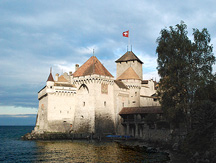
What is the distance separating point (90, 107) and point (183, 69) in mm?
20765

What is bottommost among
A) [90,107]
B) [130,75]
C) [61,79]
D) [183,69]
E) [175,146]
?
[175,146]

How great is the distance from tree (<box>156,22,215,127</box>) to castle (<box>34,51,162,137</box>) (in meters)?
13.1

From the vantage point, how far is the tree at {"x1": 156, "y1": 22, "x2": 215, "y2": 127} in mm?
24688

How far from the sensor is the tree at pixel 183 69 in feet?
81.0

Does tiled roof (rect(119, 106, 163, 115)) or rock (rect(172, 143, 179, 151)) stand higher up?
tiled roof (rect(119, 106, 163, 115))

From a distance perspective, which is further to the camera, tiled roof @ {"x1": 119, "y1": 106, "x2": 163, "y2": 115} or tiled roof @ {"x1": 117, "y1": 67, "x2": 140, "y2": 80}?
tiled roof @ {"x1": 117, "y1": 67, "x2": 140, "y2": 80}

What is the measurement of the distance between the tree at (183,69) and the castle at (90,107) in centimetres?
1308

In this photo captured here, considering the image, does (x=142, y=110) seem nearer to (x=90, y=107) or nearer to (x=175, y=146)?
(x=90, y=107)

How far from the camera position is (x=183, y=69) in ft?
84.7

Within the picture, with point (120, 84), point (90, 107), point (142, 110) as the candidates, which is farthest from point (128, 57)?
point (90, 107)

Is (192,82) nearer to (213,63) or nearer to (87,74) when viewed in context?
(213,63)

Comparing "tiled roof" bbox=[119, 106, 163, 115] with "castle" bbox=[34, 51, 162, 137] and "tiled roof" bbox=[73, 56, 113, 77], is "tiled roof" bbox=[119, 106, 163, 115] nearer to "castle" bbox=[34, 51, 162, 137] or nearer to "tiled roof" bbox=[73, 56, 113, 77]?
"castle" bbox=[34, 51, 162, 137]

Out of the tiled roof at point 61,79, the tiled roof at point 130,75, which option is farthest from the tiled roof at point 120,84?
the tiled roof at point 61,79

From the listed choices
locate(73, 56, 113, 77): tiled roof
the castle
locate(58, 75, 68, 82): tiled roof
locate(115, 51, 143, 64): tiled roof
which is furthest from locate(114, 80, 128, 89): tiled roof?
locate(58, 75, 68, 82): tiled roof
